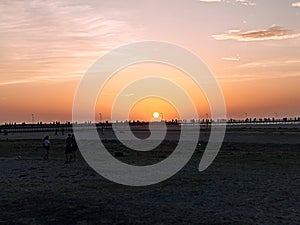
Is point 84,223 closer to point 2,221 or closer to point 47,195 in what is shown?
point 2,221

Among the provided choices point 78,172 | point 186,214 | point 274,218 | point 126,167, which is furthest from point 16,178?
point 274,218

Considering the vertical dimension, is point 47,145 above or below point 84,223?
above

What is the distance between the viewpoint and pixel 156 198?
19984mm

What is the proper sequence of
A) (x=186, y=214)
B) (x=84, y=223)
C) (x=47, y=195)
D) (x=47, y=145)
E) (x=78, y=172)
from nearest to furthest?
(x=84, y=223) < (x=186, y=214) < (x=47, y=195) < (x=78, y=172) < (x=47, y=145)

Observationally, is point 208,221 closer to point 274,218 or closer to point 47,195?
point 274,218

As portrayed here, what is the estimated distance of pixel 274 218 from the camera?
16.0 m

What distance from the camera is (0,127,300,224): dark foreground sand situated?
53.0 ft

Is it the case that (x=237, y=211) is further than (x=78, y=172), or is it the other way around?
(x=78, y=172)

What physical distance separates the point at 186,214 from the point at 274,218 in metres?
2.96

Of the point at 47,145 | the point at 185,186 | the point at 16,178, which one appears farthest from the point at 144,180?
the point at 47,145

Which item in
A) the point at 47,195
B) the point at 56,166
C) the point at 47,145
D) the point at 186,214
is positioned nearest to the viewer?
the point at 186,214

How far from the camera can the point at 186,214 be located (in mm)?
16688

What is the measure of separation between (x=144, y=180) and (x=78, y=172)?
5415mm

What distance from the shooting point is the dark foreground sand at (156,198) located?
Result: 16.1 metres
